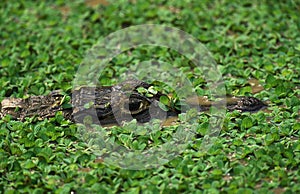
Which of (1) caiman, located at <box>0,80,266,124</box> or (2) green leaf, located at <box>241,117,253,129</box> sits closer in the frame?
(2) green leaf, located at <box>241,117,253,129</box>

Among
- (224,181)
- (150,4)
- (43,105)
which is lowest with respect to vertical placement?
(224,181)

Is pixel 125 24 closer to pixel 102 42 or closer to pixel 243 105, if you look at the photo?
pixel 102 42

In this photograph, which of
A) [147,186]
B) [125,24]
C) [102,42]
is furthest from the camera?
[125,24]

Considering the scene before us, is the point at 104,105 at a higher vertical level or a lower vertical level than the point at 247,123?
higher

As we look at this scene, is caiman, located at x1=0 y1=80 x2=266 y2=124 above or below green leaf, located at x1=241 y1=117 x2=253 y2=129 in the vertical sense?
above

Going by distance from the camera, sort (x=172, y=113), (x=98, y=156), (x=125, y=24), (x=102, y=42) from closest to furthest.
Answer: (x=98, y=156) < (x=172, y=113) < (x=102, y=42) < (x=125, y=24)

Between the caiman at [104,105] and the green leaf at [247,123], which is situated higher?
the caiman at [104,105]

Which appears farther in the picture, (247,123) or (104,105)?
(104,105)

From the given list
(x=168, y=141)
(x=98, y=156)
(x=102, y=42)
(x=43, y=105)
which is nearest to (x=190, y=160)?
(x=168, y=141)
